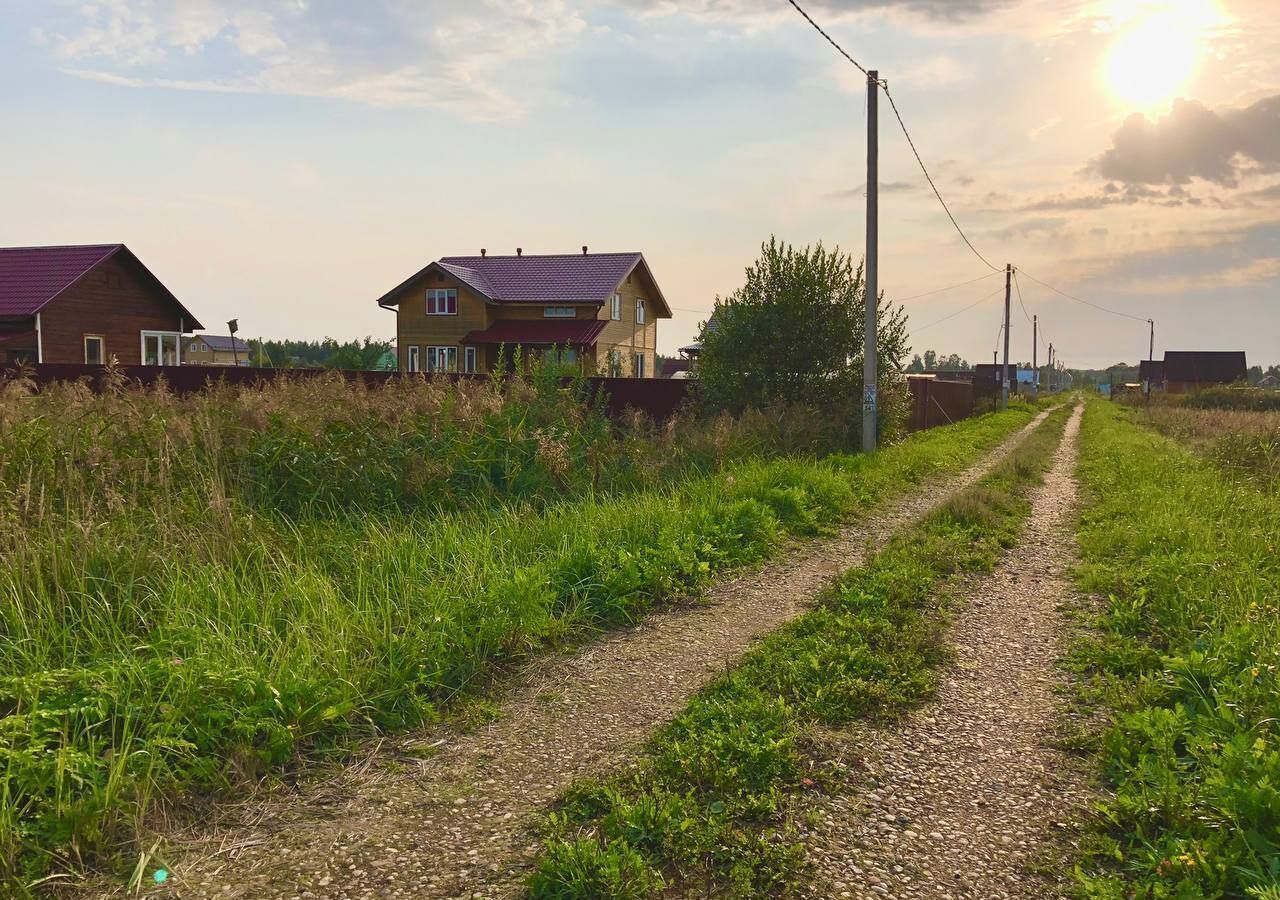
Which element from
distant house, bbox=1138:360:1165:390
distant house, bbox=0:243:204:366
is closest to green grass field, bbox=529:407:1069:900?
distant house, bbox=0:243:204:366

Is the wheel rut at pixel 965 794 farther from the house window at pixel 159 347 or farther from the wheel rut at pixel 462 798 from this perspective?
the house window at pixel 159 347

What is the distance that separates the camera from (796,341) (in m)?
15.1

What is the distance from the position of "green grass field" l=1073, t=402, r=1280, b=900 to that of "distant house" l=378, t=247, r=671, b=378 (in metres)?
29.4

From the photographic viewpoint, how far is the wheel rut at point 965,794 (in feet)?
9.09

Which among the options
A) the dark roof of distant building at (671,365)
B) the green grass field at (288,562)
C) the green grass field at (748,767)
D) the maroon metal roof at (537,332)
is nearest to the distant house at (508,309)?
the maroon metal roof at (537,332)

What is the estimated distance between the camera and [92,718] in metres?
3.32

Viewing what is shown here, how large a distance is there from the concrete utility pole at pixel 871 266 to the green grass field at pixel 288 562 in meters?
4.01

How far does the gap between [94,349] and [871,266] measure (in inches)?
1102

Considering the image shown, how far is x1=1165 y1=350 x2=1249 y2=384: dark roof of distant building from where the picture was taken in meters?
77.0

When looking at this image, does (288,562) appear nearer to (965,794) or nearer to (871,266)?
(965,794)

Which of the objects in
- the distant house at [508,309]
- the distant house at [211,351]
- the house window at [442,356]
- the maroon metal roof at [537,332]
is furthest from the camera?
the distant house at [211,351]

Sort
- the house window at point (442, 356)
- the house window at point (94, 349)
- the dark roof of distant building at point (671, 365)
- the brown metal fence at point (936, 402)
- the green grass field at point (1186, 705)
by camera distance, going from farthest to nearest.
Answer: the dark roof of distant building at point (671, 365), the house window at point (442, 356), the house window at point (94, 349), the brown metal fence at point (936, 402), the green grass field at point (1186, 705)

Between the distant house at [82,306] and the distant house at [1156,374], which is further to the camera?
the distant house at [1156,374]

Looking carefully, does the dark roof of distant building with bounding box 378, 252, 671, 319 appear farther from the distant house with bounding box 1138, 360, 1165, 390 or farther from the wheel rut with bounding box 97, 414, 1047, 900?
the distant house with bounding box 1138, 360, 1165, 390
